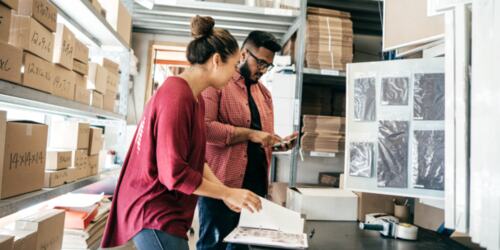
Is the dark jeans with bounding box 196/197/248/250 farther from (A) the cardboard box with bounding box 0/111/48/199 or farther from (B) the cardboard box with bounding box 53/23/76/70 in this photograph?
(B) the cardboard box with bounding box 53/23/76/70

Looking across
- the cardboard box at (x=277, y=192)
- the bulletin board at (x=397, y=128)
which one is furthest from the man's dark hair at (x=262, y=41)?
the cardboard box at (x=277, y=192)

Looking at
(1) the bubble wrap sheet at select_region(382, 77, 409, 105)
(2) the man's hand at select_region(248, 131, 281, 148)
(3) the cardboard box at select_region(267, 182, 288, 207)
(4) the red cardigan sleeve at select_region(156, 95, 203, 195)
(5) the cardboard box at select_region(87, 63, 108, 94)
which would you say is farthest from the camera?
(3) the cardboard box at select_region(267, 182, 288, 207)

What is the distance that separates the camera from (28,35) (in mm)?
1086

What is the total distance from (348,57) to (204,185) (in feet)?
5.64

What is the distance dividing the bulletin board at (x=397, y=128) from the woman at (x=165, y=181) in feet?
1.67

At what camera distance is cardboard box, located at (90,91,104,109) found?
171 centimetres

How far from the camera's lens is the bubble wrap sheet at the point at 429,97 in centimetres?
107

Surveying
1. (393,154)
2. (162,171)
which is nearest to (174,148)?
(162,171)

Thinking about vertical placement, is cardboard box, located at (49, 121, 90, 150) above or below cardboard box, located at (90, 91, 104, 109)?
below

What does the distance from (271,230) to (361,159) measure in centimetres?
43

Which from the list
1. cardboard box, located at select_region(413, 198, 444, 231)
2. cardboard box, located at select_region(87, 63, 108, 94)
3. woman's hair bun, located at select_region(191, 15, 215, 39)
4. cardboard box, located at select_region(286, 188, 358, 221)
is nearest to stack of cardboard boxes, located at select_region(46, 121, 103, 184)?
cardboard box, located at select_region(87, 63, 108, 94)

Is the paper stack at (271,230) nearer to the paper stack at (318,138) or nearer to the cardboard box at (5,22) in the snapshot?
the cardboard box at (5,22)

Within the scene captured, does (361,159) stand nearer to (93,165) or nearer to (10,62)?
(10,62)

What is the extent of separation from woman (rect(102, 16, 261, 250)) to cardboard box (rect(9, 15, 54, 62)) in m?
0.54
